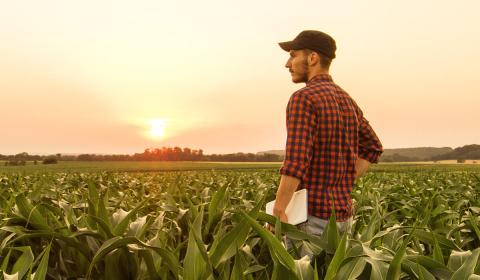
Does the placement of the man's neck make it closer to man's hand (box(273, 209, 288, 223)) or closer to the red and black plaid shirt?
the red and black plaid shirt

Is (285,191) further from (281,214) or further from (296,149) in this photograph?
(296,149)

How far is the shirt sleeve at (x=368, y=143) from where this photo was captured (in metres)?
3.42

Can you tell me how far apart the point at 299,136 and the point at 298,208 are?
1.53ft

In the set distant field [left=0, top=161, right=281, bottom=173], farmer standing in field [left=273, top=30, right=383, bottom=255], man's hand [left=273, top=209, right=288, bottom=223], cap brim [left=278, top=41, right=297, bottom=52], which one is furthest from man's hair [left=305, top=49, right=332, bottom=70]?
distant field [left=0, top=161, right=281, bottom=173]

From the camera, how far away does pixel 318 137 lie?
2.91 metres

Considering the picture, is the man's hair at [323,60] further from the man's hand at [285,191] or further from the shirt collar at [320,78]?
the man's hand at [285,191]

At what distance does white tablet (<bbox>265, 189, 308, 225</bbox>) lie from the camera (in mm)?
2809

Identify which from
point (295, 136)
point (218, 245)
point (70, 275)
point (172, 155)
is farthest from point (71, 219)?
point (172, 155)

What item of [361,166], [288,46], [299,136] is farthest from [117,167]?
[299,136]

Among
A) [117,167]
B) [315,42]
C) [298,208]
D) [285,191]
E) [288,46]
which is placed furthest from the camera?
[117,167]

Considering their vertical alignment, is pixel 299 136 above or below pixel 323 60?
below

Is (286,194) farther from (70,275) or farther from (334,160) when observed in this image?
(70,275)

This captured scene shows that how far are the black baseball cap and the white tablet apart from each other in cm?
97

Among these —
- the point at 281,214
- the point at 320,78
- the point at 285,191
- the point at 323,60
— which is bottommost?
the point at 281,214
